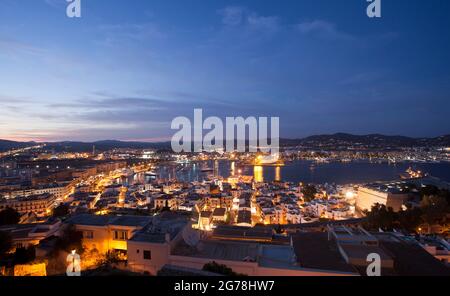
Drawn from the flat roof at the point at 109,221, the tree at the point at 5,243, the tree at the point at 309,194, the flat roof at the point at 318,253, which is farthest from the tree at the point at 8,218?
the tree at the point at 309,194

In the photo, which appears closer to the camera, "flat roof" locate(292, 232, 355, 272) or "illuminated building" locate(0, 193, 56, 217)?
"flat roof" locate(292, 232, 355, 272)

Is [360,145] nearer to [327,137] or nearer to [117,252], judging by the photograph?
[327,137]

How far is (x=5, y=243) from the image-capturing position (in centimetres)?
522

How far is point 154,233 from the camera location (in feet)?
14.6

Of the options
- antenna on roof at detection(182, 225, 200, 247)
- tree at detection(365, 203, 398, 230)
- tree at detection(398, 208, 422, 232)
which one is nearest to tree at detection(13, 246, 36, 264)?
antenna on roof at detection(182, 225, 200, 247)

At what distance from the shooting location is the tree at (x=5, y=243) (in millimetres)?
5152

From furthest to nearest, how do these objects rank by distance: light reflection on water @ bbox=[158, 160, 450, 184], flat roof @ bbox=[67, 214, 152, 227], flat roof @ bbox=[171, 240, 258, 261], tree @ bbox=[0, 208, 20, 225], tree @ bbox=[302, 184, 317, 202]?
light reflection on water @ bbox=[158, 160, 450, 184]
tree @ bbox=[302, 184, 317, 202]
tree @ bbox=[0, 208, 20, 225]
flat roof @ bbox=[67, 214, 152, 227]
flat roof @ bbox=[171, 240, 258, 261]

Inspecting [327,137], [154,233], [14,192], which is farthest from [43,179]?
[327,137]

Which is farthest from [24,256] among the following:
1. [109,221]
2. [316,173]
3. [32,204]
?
[316,173]

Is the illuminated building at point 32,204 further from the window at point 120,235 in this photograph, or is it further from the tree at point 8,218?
the window at point 120,235

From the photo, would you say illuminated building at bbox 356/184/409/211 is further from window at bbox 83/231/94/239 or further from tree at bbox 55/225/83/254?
tree at bbox 55/225/83/254

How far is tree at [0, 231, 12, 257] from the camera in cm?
515
